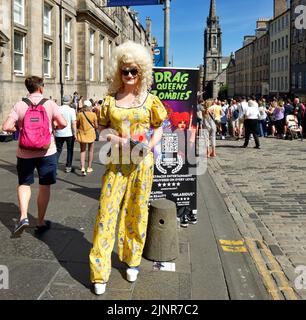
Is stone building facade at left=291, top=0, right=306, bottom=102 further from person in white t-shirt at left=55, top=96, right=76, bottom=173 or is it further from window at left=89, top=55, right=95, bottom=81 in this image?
person in white t-shirt at left=55, top=96, right=76, bottom=173

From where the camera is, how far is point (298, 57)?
53938mm

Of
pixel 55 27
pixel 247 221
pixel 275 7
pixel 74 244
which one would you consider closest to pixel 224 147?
pixel 247 221

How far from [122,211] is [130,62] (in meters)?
1.32

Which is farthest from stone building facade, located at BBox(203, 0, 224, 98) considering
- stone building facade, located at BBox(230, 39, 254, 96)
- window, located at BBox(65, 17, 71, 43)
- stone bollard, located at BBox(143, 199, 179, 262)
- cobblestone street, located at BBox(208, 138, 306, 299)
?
stone bollard, located at BBox(143, 199, 179, 262)

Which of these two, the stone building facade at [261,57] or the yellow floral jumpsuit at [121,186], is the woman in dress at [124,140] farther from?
the stone building facade at [261,57]

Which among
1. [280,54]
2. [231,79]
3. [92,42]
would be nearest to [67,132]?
[92,42]

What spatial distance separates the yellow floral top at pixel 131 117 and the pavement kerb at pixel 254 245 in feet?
6.11

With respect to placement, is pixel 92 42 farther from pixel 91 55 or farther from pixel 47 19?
pixel 47 19

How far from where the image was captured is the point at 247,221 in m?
5.75

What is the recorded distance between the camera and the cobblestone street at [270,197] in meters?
4.71

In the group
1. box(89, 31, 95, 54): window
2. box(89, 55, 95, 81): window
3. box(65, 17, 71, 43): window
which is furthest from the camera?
box(89, 55, 95, 81): window

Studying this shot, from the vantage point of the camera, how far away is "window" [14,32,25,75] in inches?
722

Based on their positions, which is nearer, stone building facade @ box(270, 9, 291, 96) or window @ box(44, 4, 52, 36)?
window @ box(44, 4, 52, 36)

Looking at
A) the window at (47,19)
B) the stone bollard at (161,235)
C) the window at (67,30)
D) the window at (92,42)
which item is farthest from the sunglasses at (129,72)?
the window at (92,42)
